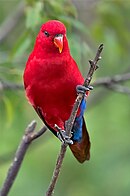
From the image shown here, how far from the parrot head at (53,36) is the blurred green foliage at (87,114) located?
0.99 ft

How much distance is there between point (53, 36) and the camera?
3846mm

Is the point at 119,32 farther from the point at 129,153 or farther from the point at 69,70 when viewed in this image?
the point at 69,70

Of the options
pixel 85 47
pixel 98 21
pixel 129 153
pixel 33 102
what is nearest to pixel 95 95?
pixel 129 153

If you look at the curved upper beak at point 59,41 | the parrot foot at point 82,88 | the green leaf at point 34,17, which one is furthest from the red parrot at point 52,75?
the green leaf at point 34,17

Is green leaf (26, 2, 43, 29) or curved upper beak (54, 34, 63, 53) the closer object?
curved upper beak (54, 34, 63, 53)

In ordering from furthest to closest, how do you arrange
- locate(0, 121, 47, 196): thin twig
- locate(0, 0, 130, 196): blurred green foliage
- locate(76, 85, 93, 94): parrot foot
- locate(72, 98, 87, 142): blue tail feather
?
locate(0, 0, 130, 196): blurred green foliage → locate(72, 98, 87, 142): blue tail feather → locate(0, 121, 47, 196): thin twig → locate(76, 85, 93, 94): parrot foot

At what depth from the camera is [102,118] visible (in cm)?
695

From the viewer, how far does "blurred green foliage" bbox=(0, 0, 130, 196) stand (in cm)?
435

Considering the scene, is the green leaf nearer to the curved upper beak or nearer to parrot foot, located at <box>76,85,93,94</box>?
the curved upper beak

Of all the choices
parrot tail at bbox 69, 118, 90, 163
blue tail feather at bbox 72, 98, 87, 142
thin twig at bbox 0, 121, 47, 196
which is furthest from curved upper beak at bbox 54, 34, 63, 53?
parrot tail at bbox 69, 118, 90, 163

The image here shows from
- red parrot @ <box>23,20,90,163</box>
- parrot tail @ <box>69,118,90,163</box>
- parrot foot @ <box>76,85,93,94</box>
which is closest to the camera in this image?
parrot foot @ <box>76,85,93,94</box>

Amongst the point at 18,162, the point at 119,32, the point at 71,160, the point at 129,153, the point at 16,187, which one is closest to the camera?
the point at 18,162

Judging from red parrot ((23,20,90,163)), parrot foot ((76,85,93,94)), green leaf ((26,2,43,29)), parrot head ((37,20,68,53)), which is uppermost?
green leaf ((26,2,43,29))

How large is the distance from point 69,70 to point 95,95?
2.84 meters
